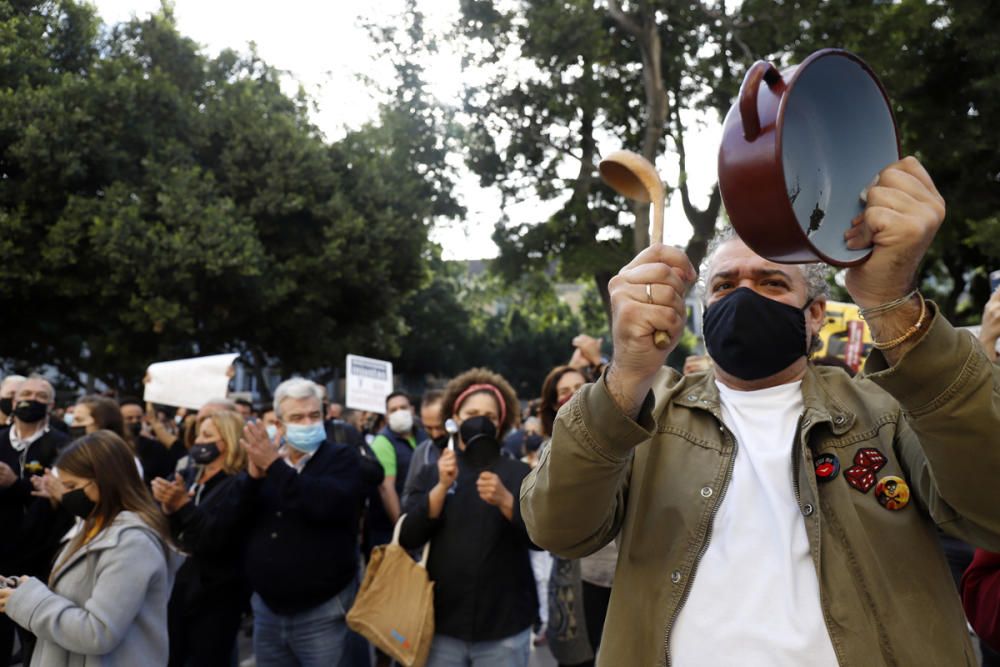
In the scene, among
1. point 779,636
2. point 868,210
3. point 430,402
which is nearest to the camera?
point 868,210

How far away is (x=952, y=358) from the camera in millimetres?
1485

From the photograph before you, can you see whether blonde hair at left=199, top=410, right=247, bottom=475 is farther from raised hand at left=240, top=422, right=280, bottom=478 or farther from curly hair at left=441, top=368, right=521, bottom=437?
curly hair at left=441, top=368, right=521, bottom=437

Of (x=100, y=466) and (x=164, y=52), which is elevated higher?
(x=164, y=52)

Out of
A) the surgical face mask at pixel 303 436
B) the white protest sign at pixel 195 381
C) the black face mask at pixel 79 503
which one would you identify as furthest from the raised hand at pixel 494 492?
the white protest sign at pixel 195 381

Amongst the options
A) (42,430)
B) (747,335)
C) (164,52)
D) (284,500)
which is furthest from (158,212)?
(747,335)

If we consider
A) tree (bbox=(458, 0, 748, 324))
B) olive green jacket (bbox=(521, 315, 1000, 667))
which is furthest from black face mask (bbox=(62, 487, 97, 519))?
tree (bbox=(458, 0, 748, 324))

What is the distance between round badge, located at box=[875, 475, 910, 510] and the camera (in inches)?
72.6

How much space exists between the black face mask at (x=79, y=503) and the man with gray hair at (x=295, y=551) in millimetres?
782

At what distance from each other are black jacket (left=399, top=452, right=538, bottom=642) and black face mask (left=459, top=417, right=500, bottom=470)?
0.05 metres

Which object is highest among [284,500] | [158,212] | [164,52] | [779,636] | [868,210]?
[164,52]

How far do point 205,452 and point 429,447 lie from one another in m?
Answer: 1.31

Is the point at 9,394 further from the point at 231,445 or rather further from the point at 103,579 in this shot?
the point at 103,579

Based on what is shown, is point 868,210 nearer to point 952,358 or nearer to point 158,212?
point 952,358

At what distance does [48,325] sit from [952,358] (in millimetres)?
19258
